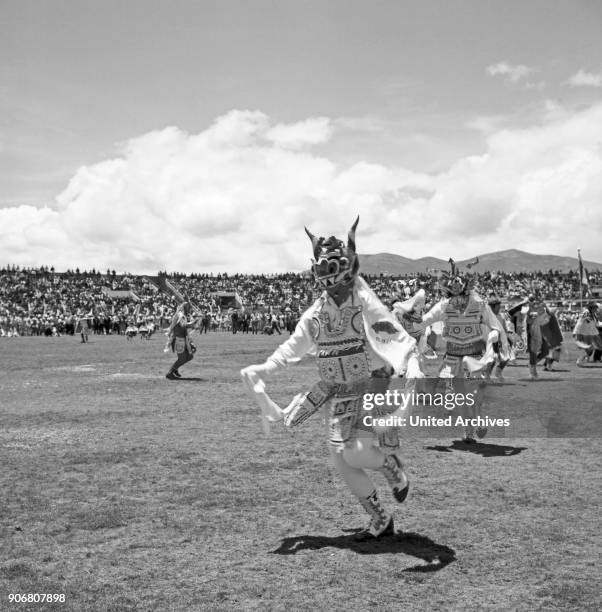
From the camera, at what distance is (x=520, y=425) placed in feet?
36.7

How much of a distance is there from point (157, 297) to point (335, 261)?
63562 millimetres

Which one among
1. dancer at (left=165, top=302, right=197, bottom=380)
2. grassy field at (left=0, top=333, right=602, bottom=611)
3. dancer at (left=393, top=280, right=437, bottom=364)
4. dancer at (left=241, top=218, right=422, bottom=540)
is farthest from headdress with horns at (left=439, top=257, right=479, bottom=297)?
dancer at (left=165, top=302, right=197, bottom=380)

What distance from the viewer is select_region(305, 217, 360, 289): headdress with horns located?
6.12 m

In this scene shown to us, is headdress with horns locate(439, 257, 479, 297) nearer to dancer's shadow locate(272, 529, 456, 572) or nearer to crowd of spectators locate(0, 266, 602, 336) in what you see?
dancer's shadow locate(272, 529, 456, 572)

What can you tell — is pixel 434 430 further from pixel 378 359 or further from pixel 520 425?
pixel 378 359

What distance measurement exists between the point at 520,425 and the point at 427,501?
16.1 feet

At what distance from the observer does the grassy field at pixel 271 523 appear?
4.68 m

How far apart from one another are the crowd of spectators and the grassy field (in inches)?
1606

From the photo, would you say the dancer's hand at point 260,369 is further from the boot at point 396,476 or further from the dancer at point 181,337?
the dancer at point 181,337

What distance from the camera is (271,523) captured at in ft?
20.3

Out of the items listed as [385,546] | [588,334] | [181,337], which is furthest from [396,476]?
[588,334]

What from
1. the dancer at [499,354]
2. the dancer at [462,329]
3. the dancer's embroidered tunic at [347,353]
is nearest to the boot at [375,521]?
the dancer's embroidered tunic at [347,353]

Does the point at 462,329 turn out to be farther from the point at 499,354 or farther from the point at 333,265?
the point at 333,265

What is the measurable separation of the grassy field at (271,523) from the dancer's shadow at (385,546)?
24 mm
